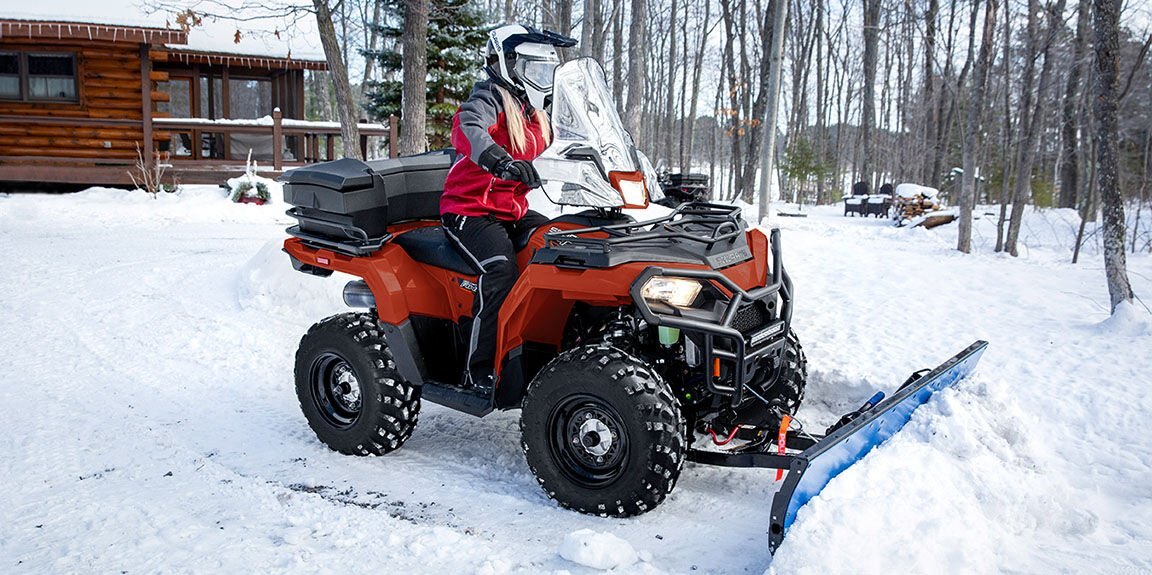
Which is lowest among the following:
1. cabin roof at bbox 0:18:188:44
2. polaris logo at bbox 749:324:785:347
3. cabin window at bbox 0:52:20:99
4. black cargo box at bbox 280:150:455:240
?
polaris logo at bbox 749:324:785:347

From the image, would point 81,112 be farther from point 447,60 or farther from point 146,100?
point 447,60

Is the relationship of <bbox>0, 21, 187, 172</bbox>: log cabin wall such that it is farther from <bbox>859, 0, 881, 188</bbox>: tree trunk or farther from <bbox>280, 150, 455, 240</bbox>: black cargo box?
<bbox>859, 0, 881, 188</bbox>: tree trunk

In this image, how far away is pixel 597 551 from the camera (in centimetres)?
306

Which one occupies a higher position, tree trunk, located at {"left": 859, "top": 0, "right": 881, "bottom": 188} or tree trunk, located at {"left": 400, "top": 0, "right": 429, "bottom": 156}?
tree trunk, located at {"left": 859, "top": 0, "right": 881, "bottom": 188}

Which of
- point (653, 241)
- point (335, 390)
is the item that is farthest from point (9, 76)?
point (653, 241)

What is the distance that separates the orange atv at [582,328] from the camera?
3406 mm

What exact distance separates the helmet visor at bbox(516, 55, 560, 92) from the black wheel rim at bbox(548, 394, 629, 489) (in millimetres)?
1604

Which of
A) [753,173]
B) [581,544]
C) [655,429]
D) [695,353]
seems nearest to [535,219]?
[695,353]

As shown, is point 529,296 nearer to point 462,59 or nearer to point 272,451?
point 272,451

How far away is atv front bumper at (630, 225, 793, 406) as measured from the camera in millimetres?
3328

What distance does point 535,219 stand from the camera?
435cm

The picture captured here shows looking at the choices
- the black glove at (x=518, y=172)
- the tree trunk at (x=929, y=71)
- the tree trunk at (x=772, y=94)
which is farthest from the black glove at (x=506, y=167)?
the tree trunk at (x=929, y=71)

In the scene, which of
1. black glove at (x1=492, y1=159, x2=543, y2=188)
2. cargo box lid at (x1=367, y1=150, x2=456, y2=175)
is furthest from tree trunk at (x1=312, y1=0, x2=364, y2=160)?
black glove at (x1=492, y1=159, x2=543, y2=188)

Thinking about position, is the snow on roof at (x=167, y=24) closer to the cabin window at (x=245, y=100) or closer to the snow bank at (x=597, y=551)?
the cabin window at (x=245, y=100)
